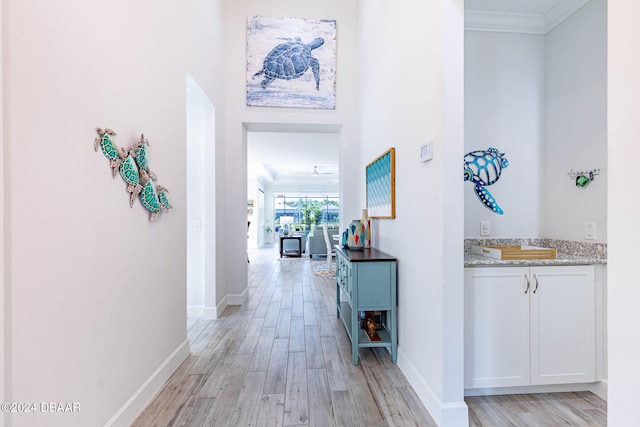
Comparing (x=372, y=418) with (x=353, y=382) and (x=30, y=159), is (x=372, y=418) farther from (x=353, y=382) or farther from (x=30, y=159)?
(x=30, y=159)

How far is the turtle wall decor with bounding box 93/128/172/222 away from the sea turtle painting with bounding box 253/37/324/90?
7.80 ft

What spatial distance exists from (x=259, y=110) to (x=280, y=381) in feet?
10.3

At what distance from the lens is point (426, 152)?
5.65 feet

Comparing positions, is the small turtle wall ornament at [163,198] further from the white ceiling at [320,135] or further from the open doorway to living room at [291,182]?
the open doorway to living room at [291,182]

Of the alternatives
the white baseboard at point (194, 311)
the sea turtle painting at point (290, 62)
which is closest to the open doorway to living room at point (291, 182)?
the sea turtle painting at point (290, 62)

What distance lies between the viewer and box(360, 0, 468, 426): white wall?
155cm

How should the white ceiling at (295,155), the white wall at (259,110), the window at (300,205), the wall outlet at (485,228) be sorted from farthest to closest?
1. the window at (300,205)
2. the white ceiling at (295,155)
3. the white wall at (259,110)
4. the wall outlet at (485,228)

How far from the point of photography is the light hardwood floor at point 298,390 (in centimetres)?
163

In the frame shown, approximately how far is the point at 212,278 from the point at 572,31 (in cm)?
399

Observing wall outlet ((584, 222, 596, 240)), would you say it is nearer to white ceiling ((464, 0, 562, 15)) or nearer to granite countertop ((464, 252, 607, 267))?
granite countertop ((464, 252, 607, 267))

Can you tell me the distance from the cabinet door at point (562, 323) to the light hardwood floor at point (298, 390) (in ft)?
0.66

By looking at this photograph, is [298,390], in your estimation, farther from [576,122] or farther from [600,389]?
[576,122]

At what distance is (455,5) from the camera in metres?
1.53

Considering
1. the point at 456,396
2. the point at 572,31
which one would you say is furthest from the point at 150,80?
the point at 572,31
